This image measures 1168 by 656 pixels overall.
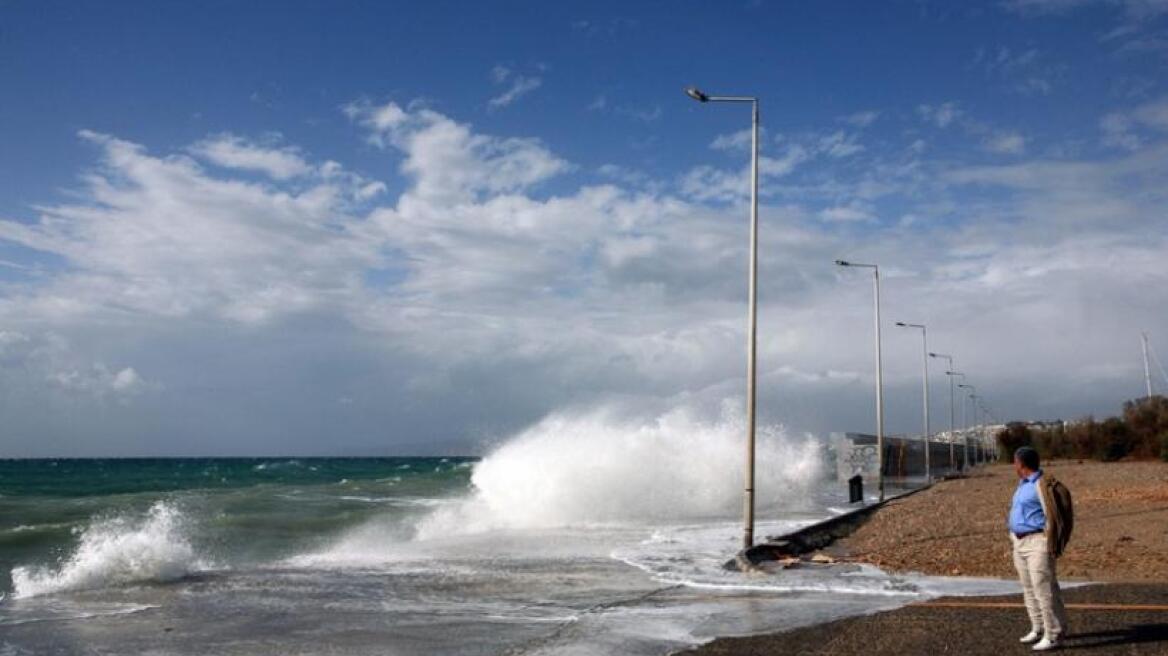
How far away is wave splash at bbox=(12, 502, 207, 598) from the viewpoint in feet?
51.9

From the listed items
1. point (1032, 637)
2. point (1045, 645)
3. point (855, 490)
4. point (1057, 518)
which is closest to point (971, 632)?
point (1032, 637)

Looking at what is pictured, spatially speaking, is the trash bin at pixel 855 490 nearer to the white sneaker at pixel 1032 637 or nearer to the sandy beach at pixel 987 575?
the sandy beach at pixel 987 575

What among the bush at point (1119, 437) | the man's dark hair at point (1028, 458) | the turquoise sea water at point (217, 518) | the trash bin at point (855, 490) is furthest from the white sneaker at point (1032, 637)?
the bush at point (1119, 437)

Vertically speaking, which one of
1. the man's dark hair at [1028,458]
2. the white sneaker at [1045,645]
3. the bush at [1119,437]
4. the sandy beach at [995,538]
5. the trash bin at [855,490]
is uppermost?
the bush at [1119,437]

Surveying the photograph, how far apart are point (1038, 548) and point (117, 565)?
1453 cm

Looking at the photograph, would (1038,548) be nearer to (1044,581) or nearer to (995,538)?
(1044,581)

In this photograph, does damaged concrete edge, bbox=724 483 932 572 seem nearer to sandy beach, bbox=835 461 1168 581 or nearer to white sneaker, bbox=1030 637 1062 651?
sandy beach, bbox=835 461 1168 581

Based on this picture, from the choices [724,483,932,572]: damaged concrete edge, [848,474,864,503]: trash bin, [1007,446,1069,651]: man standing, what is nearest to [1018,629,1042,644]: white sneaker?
[1007,446,1069,651]: man standing

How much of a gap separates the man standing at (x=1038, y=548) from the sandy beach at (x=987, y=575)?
1.00 feet

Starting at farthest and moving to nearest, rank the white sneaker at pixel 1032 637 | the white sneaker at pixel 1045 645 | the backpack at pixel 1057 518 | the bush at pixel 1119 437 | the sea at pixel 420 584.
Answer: the bush at pixel 1119 437 < the sea at pixel 420 584 < the white sneaker at pixel 1032 637 < the white sneaker at pixel 1045 645 < the backpack at pixel 1057 518

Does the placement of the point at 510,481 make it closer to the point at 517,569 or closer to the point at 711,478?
the point at 711,478

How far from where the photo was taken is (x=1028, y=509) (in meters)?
8.13

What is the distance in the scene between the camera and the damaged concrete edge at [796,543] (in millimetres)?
14906

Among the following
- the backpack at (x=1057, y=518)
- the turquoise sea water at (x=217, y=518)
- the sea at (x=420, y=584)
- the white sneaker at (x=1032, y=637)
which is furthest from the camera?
the turquoise sea water at (x=217, y=518)
